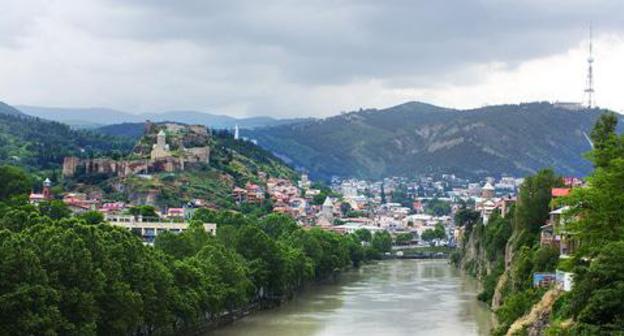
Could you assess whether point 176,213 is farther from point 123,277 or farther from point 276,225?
point 123,277

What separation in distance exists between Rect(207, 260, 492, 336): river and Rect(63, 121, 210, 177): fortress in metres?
63.7

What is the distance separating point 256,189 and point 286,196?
15.7 metres

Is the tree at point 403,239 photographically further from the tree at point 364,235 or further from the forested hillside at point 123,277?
the forested hillside at point 123,277

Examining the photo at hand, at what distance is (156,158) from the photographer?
167875 millimetres

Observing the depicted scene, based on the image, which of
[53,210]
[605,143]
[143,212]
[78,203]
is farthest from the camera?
[78,203]

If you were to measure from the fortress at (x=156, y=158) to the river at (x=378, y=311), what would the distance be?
63726mm

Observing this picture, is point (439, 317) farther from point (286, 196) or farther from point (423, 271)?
point (286, 196)

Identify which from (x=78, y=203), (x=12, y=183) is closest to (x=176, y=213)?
(x=78, y=203)

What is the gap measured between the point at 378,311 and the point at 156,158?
100568 millimetres

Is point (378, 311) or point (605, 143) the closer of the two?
point (605, 143)

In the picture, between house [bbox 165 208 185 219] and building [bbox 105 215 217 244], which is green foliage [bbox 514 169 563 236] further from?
house [bbox 165 208 185 219]

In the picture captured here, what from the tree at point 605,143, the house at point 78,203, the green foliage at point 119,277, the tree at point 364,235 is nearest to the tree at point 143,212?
the house at point 78,203

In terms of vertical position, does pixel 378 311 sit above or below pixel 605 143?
Result: below

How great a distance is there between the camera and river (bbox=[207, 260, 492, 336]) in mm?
60656
